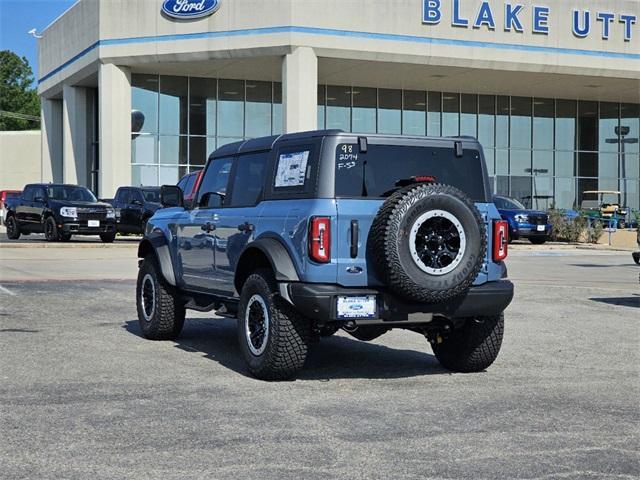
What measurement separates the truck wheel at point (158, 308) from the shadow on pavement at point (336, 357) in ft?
0.66

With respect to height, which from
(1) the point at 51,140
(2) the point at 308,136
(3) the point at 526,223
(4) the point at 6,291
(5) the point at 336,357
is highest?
(1) the point at 51,140

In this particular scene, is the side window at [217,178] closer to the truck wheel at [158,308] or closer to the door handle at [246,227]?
the door handle at [246,227]

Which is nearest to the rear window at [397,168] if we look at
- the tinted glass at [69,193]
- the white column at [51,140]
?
the tinted glass at [69,193]

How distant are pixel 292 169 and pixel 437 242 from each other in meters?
1.36

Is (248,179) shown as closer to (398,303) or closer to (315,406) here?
(398,303)

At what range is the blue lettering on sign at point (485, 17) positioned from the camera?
137 ft

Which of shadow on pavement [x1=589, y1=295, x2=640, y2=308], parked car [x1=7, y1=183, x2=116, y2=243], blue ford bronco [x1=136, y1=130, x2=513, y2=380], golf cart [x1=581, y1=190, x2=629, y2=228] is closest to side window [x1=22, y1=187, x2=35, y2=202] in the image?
parked car [x1=7, y1=183, x2=116, y2=243]

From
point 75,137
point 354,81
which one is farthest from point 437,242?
point 75,137

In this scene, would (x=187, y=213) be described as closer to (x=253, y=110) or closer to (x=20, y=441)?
(x=20, y=441)

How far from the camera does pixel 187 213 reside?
1006cm

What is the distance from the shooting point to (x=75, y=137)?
5041 centimetres

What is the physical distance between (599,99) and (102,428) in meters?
50.0

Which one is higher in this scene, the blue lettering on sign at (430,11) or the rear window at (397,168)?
the blue lettering on sign at (430,11)

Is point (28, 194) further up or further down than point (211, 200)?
further up
